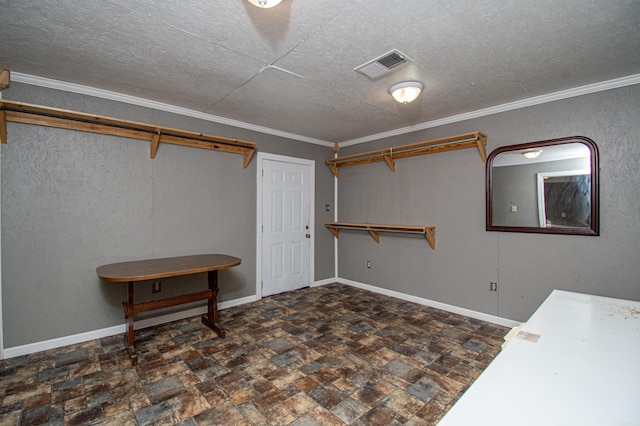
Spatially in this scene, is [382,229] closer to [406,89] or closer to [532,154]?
[532,154]

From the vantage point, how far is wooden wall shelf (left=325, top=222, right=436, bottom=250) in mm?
3939

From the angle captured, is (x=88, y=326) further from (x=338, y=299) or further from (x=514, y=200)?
(x=514, y=200)

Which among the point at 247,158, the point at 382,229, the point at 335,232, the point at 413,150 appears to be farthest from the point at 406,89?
the point at 335,232

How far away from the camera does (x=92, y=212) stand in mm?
3014

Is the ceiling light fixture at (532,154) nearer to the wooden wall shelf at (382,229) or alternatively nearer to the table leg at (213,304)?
the wooden wall shelf at (382,229)

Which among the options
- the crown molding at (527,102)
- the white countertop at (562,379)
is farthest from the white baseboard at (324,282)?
the white countertop at (562,379)

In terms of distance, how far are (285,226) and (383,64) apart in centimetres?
288

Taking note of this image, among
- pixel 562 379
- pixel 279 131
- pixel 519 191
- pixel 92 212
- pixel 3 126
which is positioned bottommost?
pixel 562 379

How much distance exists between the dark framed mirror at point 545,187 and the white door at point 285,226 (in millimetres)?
2703

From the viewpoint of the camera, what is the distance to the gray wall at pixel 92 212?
8.80 feet

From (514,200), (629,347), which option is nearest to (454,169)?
(514,200)

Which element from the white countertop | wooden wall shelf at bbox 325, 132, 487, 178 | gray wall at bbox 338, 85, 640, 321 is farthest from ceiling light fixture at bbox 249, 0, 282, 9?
gray wall at bbox 338, 85, 640, 321

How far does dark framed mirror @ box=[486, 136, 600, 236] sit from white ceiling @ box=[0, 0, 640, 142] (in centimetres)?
60

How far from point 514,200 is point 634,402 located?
2797 millimetres
